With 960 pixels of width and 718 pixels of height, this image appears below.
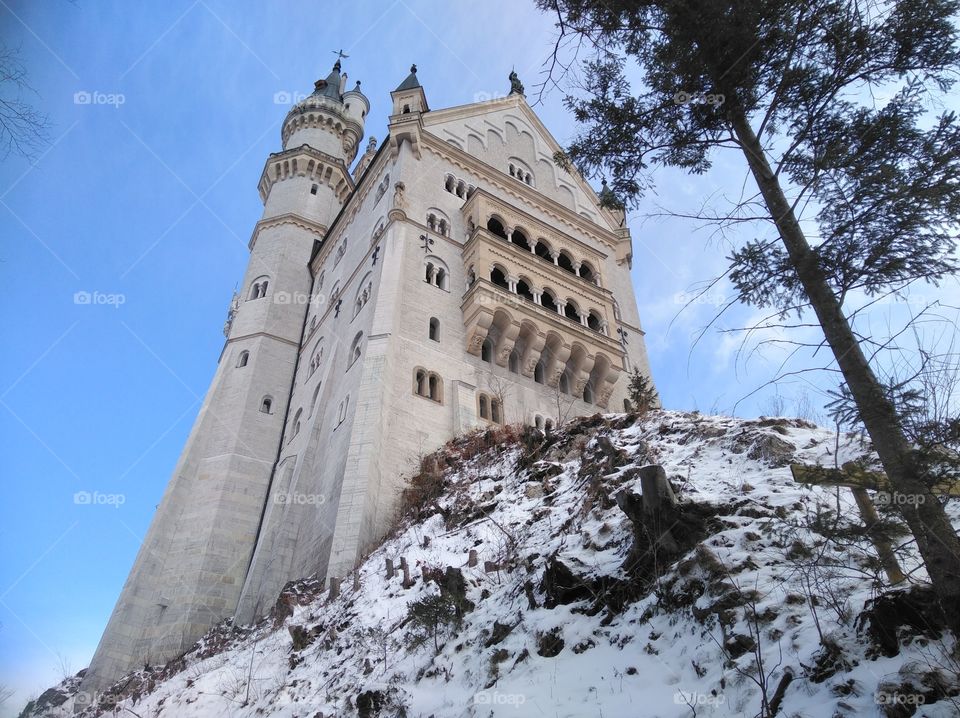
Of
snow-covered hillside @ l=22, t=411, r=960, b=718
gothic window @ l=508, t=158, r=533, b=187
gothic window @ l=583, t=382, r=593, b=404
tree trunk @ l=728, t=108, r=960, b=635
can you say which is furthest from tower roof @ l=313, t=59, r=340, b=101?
tree trunk @ l=728, t=108, r=960, b=635

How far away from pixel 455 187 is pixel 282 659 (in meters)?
22.8

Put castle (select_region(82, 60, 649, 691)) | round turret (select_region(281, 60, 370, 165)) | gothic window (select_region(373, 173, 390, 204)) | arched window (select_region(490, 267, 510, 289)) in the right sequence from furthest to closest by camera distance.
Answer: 1. round turret (select_region(281, 60, 370, 165))
2. gothic window (select_region(373, 173, 390, 204))
3. arched window (select_region(490, 267, 510, 289))
4. castle (select_region(82, 60, 649, 691))

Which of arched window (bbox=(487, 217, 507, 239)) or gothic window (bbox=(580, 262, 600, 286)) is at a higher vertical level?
arched window (bbox=(487, 217, 507, 239))

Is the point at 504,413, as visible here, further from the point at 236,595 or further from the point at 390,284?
the point at 236,595

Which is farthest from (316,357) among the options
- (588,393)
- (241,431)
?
(588,393)

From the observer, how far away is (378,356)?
846 inches

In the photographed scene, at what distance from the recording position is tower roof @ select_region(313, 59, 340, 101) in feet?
149

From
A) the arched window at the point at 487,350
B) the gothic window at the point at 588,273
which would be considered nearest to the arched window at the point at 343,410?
the arched window at the point at 487,350

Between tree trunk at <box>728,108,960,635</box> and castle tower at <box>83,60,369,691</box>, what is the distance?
67.7 ft

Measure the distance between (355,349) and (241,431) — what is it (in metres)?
7.13

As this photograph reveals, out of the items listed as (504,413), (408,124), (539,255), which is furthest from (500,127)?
(504,413)

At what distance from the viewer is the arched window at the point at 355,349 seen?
76.8ft

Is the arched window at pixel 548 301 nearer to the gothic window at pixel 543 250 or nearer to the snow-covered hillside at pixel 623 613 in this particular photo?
the gothic window at pixel 543 250

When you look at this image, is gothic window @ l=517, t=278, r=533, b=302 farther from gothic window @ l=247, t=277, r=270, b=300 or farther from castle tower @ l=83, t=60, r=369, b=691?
gothic window @ l=247, t=277, r=270, b=300
